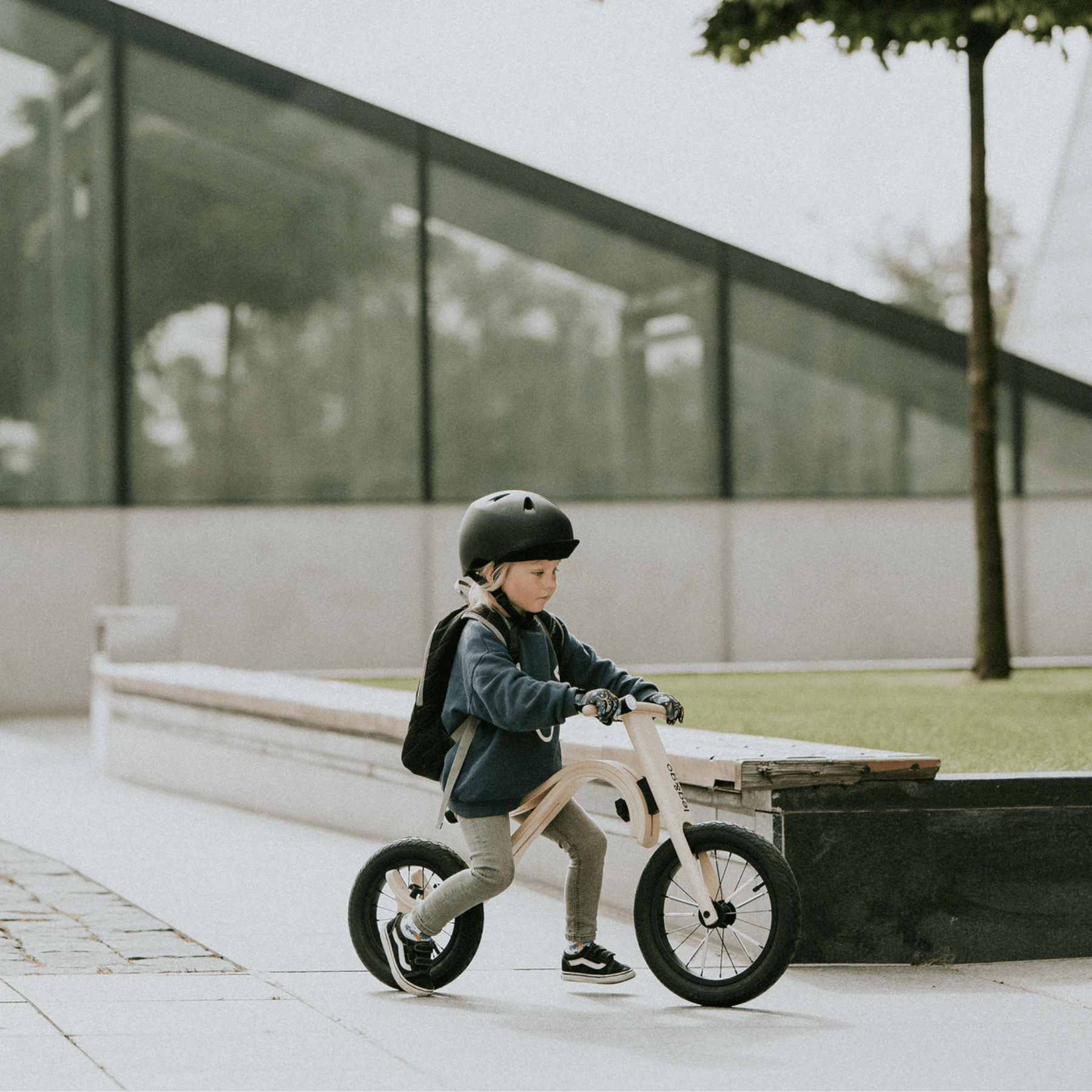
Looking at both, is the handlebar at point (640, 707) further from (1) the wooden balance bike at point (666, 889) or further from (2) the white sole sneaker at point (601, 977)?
(2) the white sole sneaker at point (601, 977)

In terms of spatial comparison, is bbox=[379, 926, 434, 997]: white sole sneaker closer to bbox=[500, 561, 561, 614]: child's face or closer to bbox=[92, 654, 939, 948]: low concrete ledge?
bbox=[500, 561, 561, 614]: child's face

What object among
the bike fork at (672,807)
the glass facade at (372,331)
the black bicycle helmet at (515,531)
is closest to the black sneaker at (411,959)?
the bike fork at (672,807)

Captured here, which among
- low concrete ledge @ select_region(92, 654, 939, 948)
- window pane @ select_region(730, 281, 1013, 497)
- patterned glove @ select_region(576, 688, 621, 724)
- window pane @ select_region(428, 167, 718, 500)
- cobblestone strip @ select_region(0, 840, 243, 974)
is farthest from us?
window pane @ select_region(730, 281, 1013, 497)

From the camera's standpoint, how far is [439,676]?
201 inches

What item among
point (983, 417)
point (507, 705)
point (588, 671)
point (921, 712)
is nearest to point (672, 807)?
point (588, 671)

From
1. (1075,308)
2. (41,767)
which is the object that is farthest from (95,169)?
(1075,308)

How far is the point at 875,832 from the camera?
5691 millimetres

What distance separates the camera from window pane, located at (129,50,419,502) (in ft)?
59.8

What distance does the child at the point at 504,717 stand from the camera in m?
4.98

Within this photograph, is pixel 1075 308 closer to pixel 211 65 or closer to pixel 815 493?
pixel 815 493

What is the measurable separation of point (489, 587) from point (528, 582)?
0.43 feet

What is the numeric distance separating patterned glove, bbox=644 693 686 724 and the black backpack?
441 millimetres

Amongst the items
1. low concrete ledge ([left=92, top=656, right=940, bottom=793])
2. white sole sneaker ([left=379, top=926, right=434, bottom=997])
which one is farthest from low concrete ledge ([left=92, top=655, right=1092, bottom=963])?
white sole sneaker ([left=379, top=926, right=434, bottom=997])

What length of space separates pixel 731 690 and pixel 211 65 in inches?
379
